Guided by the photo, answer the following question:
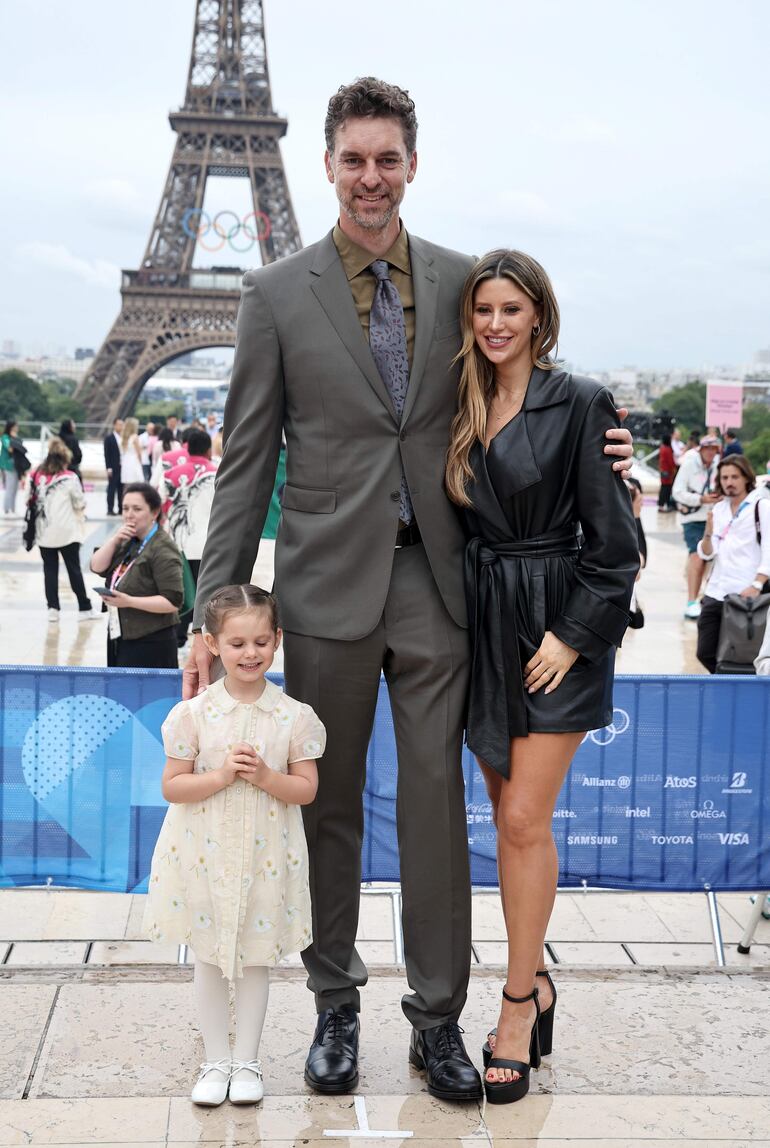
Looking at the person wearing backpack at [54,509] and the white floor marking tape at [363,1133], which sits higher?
the person wearing backpack at [54,509]

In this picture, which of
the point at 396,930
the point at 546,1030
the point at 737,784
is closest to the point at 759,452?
the point at 737,784

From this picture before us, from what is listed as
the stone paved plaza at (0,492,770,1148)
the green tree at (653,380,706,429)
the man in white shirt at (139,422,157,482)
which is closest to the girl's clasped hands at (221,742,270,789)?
the stone paved plaza at (0,492,770,1148)

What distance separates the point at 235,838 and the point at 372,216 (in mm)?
1509

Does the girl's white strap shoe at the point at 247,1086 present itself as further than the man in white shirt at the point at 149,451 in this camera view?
No

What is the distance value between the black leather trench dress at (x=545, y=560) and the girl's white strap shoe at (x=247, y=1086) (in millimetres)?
907

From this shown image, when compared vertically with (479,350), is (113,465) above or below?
below

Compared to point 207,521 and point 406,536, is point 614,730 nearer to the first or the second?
point 406,536

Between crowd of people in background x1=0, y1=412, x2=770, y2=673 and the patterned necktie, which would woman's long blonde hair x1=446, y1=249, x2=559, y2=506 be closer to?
the patterned necktie

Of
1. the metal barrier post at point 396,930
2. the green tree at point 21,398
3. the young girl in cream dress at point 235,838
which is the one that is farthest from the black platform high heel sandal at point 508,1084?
the green tree at point 21,398

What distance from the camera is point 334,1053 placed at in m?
3.12

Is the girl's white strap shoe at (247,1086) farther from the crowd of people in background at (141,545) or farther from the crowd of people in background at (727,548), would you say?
the crowd of people in background at (727,548)

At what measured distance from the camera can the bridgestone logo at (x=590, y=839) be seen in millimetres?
4254

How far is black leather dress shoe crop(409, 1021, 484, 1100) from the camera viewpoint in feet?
9.91

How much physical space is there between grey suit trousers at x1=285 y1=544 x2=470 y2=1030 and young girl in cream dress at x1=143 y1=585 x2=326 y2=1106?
14 centimetres
